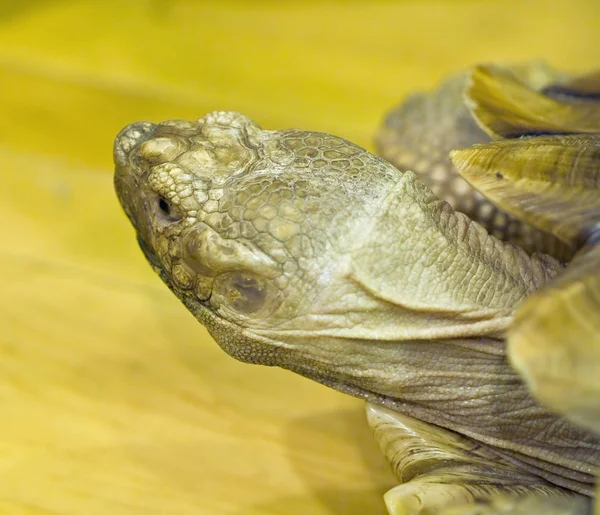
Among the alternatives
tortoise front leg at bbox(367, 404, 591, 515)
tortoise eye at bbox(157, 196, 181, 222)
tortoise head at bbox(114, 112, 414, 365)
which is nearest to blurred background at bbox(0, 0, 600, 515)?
tortoise front leg at bbox(367, 404, 591, 515)

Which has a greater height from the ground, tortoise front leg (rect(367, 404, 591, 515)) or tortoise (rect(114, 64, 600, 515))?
tortoise (rect(114, 64, 600, 515))

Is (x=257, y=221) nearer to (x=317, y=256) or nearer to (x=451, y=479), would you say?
(x=317, y=256)

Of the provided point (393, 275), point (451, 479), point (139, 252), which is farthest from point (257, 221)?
point (139, 252)

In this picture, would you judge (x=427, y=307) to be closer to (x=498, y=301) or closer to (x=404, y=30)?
(x=498, y=301)

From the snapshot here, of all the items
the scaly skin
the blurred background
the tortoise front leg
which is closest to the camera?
the tortoise front leg

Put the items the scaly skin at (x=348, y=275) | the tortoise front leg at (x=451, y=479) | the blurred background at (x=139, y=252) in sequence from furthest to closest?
the blurred background at (x=139, y=252) < the scaly skin at (x=348, y=275) < the tortoise front leg at (x=451, y=479)

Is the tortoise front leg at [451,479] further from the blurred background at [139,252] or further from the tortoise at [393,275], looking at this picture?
the blurred background at [139,252]

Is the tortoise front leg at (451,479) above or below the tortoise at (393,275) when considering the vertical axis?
below

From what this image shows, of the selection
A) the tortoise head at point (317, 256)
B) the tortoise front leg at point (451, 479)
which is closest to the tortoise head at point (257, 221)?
the tortoise head at point (317, 256)

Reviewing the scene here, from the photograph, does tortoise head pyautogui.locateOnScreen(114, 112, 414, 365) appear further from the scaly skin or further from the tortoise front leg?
the tortoise front leg
